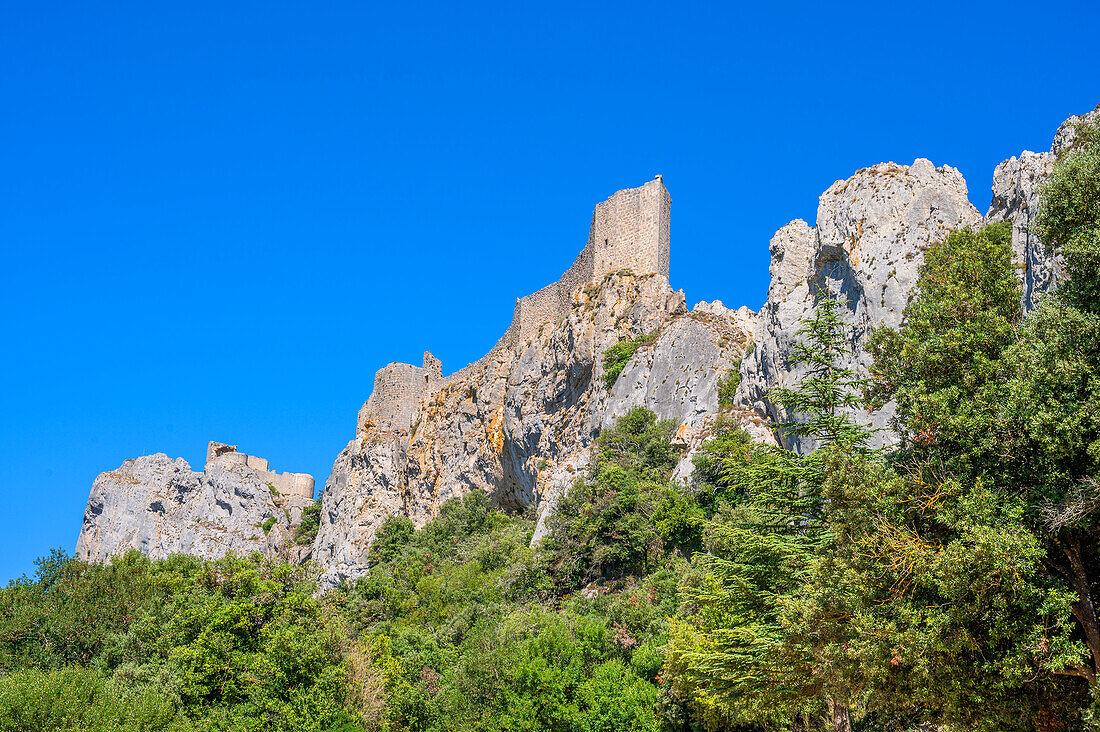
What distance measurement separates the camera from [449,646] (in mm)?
30750

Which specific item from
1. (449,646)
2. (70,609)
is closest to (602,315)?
(449,646)

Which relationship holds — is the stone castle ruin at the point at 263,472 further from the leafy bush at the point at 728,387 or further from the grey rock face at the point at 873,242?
the grey rock face at the point at 873,242

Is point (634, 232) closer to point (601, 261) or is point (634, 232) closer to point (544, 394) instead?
point (601, 261)

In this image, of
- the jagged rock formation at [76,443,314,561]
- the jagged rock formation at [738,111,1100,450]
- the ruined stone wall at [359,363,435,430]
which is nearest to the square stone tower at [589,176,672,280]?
the jagged rock formation at [738,111,1100,450]

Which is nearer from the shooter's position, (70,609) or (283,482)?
(70,609)

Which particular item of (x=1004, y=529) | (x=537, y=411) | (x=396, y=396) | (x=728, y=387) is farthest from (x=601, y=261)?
(x=1004, y=529)

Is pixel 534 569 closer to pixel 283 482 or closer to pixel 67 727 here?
pixel 67 727

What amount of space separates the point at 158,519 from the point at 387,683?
45340 millimetres

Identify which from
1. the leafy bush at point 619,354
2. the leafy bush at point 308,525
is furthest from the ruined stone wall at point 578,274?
the leafy bush at point 308,525

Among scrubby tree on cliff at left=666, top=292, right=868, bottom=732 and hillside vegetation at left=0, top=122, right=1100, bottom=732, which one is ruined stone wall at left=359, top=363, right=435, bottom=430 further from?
scrubby tree on cliff at left=666, top=292, right=868, bottom=732

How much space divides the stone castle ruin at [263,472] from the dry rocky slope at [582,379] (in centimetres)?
84

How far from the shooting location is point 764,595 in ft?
57.0

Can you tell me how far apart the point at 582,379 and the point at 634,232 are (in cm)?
874

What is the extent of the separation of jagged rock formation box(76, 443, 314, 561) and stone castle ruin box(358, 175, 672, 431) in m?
12.4
